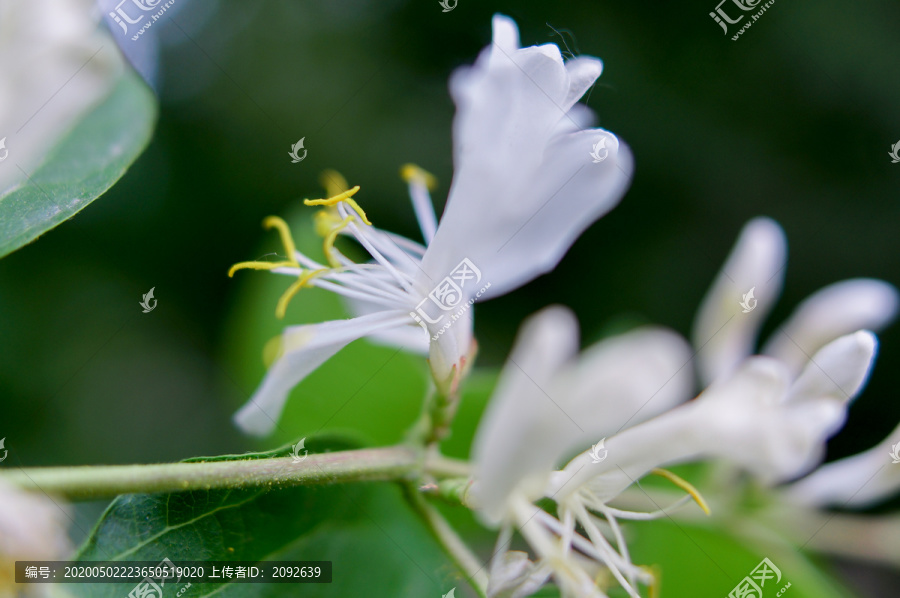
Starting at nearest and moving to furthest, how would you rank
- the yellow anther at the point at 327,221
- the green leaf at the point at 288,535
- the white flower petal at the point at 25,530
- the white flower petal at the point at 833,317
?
the white flower petal at the point at 25,530 < the green leaf at the point at 288,535 < the yellow anther at the point at 327,221 < the white flower petal at the point at 833,317

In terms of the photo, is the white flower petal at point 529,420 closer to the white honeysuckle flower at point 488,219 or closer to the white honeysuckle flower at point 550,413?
the white honeysuckle flower at point 550,413

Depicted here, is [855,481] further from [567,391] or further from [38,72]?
[38,72]

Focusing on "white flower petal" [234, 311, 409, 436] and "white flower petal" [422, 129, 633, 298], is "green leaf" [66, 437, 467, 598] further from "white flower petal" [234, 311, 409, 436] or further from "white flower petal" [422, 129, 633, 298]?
"white flower petal" [422, 129, 633, 298]

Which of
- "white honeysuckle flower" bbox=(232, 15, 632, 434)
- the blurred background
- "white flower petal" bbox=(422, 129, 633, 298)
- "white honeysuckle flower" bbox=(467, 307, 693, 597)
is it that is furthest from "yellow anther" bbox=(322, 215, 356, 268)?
the blurred background

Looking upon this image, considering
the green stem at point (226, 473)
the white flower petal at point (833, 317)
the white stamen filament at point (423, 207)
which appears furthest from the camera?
the white flower petal at point (833, 317)

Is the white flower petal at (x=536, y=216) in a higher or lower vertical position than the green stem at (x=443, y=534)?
higher

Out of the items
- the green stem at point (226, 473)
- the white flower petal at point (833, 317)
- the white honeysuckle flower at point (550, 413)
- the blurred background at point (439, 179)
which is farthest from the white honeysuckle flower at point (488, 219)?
the blurred background at point (439, 179)

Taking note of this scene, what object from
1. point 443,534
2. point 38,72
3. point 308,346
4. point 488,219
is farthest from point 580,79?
point 38,72
